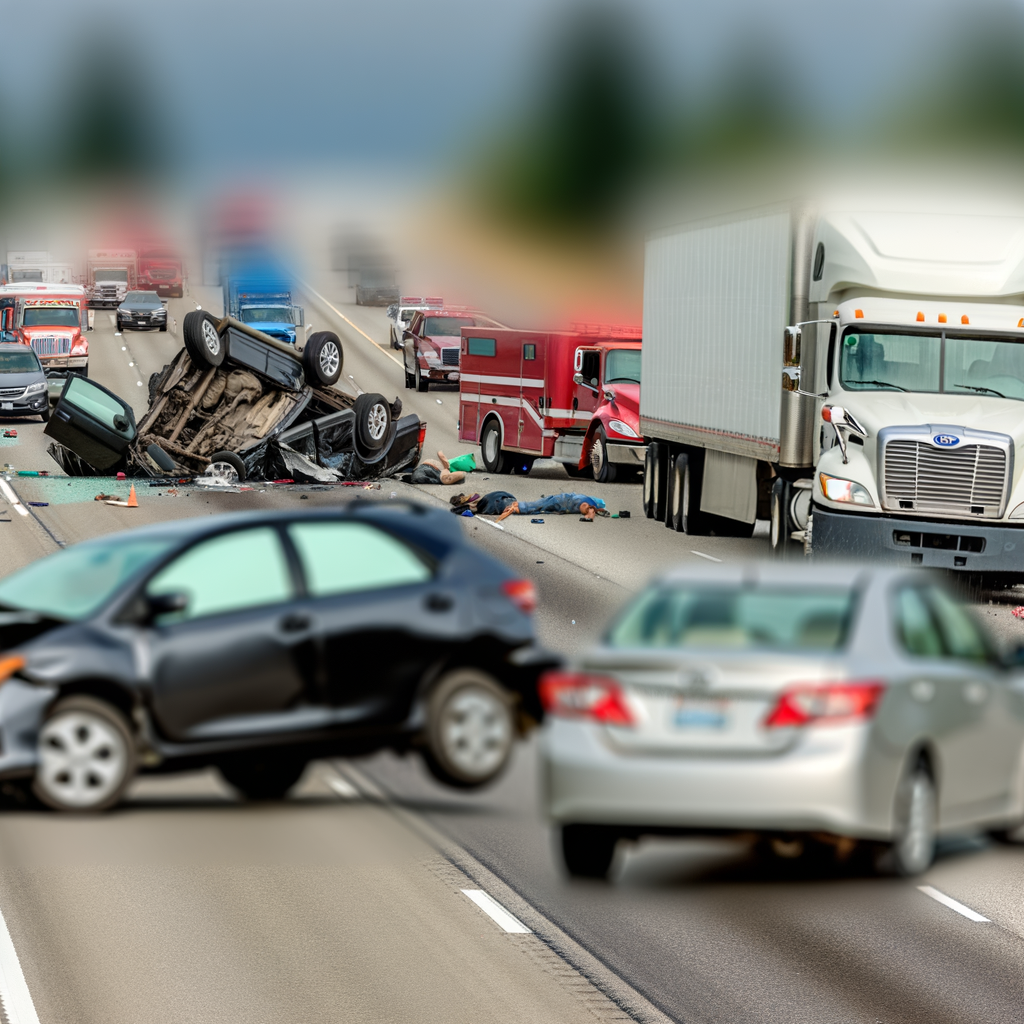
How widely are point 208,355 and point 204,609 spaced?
940cm

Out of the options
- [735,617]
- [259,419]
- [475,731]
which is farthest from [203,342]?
[259,419]

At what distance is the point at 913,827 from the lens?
845cm

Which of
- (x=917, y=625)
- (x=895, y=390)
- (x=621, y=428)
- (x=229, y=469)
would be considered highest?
(x=895, y=390)

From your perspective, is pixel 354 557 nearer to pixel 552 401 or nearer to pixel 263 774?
pixel 263 774

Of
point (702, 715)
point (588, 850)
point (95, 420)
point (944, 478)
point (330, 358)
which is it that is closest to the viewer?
point (702, 715)

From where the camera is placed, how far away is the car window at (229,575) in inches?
337

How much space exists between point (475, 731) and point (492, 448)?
154530mm

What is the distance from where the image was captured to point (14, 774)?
834 cm

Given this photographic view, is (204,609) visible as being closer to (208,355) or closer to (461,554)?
(461,554)

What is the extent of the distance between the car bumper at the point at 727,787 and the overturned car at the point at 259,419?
→ 9132 millimetres

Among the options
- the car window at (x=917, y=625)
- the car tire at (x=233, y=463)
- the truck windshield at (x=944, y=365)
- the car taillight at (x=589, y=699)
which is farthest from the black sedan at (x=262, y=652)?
the car tire at (x=233, y=463)

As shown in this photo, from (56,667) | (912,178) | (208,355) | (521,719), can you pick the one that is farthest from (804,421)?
(56,667)

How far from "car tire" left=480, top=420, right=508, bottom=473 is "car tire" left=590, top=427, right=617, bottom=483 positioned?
42.3ft

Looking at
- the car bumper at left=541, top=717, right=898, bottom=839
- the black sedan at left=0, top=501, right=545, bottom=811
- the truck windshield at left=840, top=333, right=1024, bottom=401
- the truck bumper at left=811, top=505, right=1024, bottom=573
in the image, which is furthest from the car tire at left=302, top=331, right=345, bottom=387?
the car bumper at left=541, top=717, right=898, bottom=839
